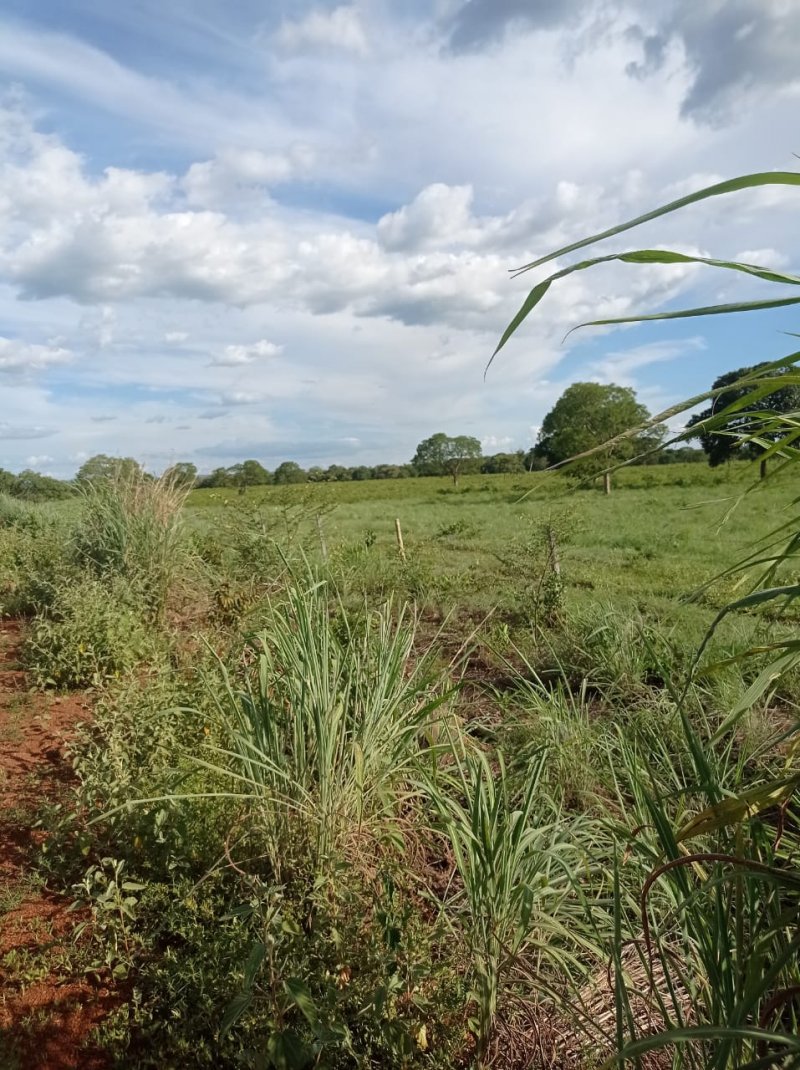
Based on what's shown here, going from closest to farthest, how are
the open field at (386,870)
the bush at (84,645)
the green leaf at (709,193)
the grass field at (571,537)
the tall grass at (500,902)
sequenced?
the green leaf at (709,193), the open field at (386,870), the tall grass at (500,902), the bush at (84,645), the grass field at (571,537)

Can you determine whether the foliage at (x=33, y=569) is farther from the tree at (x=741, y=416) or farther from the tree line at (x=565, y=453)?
the tree at (x=741, y=416)

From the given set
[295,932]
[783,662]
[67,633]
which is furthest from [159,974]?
[67,633]

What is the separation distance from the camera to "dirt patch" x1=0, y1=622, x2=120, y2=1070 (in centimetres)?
208

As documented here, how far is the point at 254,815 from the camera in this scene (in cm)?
247

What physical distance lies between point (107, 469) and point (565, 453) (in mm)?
9312

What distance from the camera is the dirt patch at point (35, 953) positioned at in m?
2.08

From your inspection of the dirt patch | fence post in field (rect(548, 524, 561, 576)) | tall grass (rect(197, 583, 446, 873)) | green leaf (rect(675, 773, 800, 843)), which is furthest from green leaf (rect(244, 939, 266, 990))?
fence post in field (rect(548, 524, 561, 576))

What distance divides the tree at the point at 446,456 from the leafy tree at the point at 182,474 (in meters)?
46.8

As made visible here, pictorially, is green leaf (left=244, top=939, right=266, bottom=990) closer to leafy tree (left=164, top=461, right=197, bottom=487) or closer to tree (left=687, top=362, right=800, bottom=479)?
tree (left=687, top=362, right=800, bottom=479)

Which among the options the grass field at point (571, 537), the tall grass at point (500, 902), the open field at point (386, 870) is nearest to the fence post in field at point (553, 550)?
the grass field at point (571, 537)

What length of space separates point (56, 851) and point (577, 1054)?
2.06 m

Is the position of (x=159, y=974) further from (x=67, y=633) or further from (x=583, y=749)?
(x=67, y=633)

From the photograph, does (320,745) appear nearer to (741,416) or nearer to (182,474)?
(741,416)

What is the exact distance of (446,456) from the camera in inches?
2370
